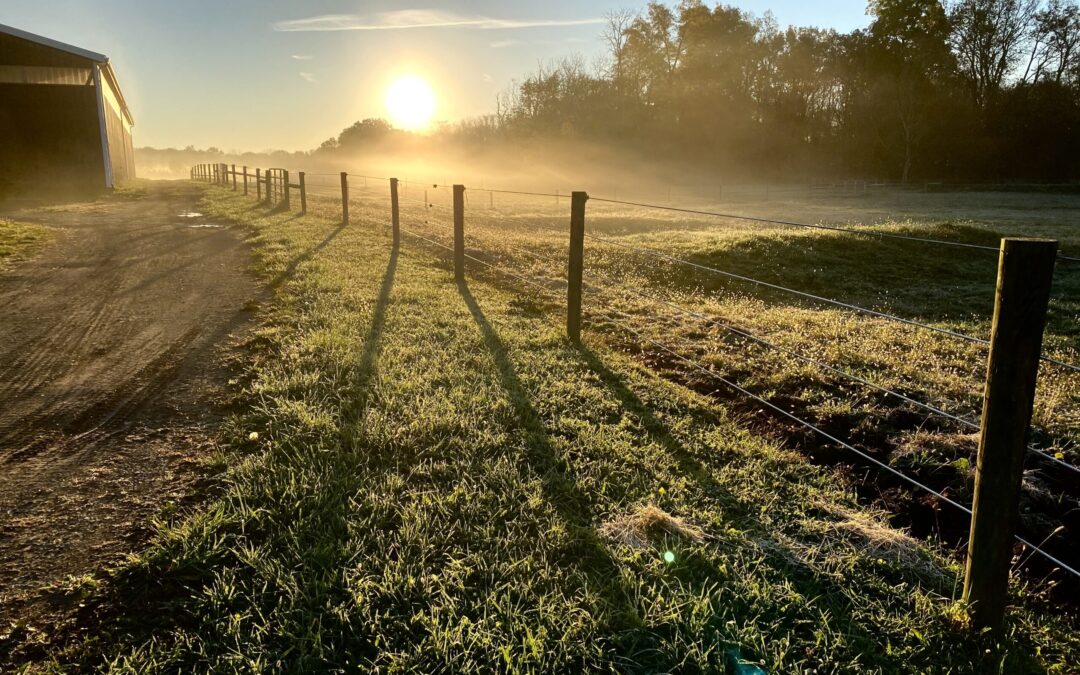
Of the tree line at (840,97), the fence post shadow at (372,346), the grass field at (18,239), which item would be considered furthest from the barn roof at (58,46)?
the tree line at (840,97)

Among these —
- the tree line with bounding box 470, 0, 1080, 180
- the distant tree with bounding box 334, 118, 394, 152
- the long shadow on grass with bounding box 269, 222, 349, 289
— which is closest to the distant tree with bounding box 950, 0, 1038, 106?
the tree line with bounding box 470, 0, 1080, 180

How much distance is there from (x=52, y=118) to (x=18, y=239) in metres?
15.1

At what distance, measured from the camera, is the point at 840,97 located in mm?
Answer: 56688

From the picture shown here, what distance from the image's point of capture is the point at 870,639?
2.28m

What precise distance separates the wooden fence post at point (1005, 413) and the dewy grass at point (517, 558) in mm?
179

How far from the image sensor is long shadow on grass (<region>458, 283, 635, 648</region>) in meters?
2.40

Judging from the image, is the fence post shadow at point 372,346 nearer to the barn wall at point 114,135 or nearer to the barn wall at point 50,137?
the barn wall at point 50,137

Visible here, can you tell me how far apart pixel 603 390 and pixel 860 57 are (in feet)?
197

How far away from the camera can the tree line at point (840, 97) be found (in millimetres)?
46000

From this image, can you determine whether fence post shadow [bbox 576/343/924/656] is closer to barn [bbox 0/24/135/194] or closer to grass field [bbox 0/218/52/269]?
grass field [bbox 0/218/52/269]

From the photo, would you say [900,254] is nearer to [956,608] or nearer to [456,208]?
[456,208]

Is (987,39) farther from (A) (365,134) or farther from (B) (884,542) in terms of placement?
(A) (365,134)

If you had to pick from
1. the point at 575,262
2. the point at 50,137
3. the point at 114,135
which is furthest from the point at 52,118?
the point at 575,262

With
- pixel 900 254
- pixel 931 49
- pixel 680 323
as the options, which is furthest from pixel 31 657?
pixel 931 49
